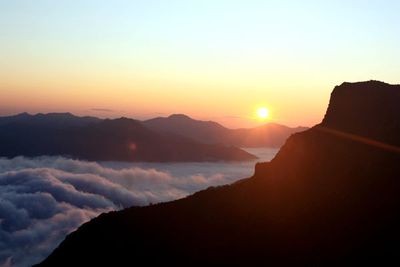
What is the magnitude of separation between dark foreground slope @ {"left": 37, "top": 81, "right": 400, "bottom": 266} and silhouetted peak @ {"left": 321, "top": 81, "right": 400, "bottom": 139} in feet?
0.46

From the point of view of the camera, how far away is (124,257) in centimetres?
6166

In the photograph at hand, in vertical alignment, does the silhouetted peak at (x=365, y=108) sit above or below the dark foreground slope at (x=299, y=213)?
above

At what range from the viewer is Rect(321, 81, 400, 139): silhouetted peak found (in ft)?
197

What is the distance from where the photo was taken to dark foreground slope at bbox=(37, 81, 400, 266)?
158ft

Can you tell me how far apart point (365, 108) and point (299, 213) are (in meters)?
17.7

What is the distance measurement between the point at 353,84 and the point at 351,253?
93.0 feet

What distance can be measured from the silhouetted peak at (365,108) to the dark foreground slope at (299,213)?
0.46ft

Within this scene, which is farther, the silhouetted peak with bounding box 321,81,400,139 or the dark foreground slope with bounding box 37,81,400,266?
the silhouetted peak with bounding box 321,81,400,139

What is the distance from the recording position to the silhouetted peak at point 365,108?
60062 mm

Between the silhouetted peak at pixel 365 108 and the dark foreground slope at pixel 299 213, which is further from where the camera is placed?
the silhouetted peak at pixel 365 108

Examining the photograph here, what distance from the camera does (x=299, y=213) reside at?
55094 mm

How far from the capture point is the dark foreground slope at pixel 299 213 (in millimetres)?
48156

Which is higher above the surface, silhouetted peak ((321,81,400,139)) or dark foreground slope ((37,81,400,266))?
silhouetted peak ((321,81,400,139))

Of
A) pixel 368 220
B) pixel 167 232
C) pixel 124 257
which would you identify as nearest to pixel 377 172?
pixel 368 220
